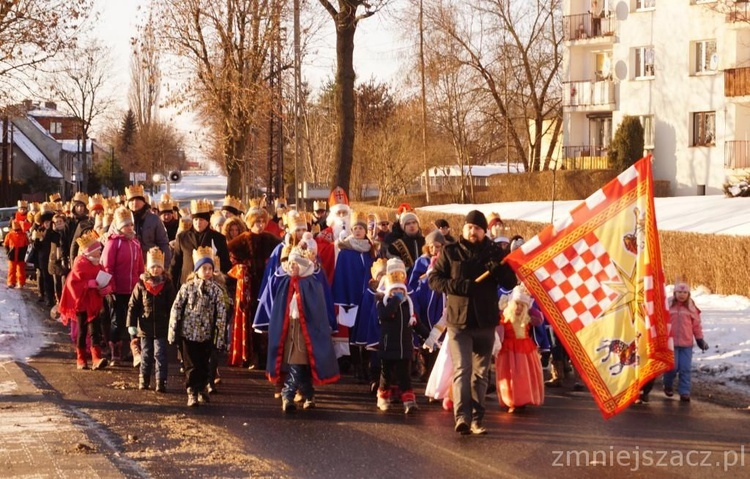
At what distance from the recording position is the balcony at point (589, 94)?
1914 inches

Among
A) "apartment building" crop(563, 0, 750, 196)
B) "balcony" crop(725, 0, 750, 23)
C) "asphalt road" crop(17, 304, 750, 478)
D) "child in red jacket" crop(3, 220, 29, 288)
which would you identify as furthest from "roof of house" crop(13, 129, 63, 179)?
"asphalt road" crop(17, 304, 750, 478)

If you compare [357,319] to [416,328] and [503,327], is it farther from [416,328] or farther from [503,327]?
[503,327]

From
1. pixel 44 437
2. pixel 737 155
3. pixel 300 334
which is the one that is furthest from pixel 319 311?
pixel 737 155

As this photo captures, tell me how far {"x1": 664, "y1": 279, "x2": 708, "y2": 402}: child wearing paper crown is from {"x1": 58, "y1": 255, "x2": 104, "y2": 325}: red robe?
21.3 feet

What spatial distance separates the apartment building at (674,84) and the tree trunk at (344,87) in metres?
18.5

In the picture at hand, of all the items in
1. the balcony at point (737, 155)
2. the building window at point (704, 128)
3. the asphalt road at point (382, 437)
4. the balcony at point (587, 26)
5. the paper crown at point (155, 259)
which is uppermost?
the balcony at point (587, 26)

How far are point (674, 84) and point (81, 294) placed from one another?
3525 centimetres

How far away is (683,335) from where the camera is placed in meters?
12.3

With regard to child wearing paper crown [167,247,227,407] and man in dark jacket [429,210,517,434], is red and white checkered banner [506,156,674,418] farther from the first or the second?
child wearing paper crown [167,247,227,407]

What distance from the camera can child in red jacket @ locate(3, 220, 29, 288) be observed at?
26.2m

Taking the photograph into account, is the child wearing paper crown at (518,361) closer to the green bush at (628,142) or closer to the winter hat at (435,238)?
the winter hat at (435,238)

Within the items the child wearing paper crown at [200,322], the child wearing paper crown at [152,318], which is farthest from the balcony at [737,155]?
the child wearing paper crown at [200,322]

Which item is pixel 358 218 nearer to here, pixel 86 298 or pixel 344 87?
pixel 86 298

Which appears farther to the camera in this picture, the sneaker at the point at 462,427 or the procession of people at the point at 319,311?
the procession of people at the point at 319,311
